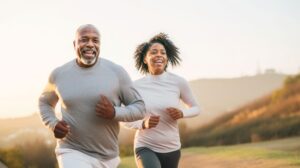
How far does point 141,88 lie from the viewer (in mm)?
6871

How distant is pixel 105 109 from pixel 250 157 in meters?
11.3

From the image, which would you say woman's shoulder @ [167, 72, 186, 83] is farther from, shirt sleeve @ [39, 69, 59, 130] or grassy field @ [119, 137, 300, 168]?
grassy field @ [119, 137, 300, 168]

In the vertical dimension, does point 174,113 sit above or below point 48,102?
below

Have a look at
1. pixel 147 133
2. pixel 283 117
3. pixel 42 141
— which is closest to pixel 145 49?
pixel 147 133

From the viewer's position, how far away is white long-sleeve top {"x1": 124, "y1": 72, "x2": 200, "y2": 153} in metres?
6.39

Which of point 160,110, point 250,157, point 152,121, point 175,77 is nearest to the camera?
point 152,121

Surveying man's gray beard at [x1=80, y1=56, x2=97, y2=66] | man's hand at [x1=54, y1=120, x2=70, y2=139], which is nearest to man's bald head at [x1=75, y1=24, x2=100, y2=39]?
man's gray beard at [x1=80, y1=56, x2=97, y2=66]

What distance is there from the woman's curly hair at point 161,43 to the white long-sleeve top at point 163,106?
43cm

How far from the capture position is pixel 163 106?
21.4 feet

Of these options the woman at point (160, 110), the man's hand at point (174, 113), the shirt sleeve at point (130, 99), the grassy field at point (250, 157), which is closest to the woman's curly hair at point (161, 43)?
the woman at point (160, 110)

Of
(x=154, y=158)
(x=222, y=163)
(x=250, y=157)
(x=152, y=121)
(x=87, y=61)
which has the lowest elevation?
(x=222, y=163)

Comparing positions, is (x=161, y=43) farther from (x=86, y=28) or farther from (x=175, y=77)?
(x=86, y=28)

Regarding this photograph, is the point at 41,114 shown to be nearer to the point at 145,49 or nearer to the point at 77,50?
the point at 77,50

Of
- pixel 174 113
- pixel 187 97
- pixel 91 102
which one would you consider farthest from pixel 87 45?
pixel 187 97
